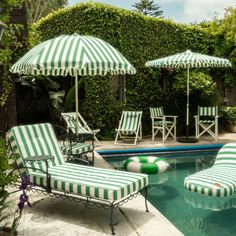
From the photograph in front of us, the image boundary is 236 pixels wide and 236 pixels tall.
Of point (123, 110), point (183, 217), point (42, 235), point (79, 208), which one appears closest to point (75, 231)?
point (42, 235)

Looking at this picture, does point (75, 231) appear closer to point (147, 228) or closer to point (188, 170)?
point (147, 228)

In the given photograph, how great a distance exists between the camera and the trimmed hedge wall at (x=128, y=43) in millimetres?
12391

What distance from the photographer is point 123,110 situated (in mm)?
12914

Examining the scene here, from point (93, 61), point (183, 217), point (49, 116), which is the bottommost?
point (183, 217)

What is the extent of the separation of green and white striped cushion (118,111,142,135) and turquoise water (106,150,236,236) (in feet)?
9.86

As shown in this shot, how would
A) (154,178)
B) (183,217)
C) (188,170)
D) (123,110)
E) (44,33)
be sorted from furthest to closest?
(44,33)
(123,110)
(188,170)
(154,178)
(183,217)

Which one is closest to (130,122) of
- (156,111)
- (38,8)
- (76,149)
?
(156,111)

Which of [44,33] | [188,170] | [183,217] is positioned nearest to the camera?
[183,217]

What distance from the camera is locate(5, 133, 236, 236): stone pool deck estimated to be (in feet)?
14.6

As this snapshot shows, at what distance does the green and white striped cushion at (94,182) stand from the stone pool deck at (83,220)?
0.41 m

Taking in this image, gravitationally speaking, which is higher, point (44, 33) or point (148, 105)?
point (44, 33)

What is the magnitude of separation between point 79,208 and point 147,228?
4.21 ft

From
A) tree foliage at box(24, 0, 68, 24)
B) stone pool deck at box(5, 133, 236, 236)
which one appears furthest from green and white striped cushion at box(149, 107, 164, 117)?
tree foliage at box(24, 0, 68, 24)

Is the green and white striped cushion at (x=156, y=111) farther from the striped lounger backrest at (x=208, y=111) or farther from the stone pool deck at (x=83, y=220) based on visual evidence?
the stone pool deck at (x=83, y=220)
